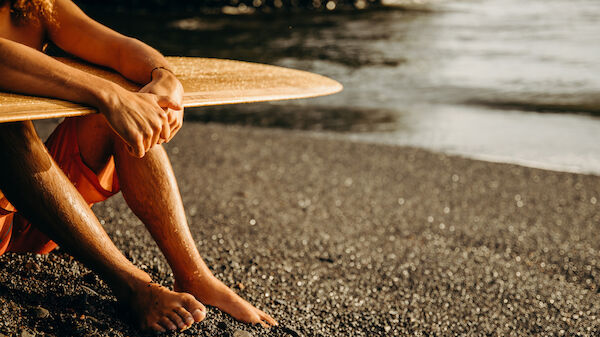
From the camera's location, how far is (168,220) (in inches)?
Result: 72.3

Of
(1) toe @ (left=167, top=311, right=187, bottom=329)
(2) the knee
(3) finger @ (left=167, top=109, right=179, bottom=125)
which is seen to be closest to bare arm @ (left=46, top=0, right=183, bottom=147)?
(3) finger @ (left=167, top=109, right=179, bottom=125)

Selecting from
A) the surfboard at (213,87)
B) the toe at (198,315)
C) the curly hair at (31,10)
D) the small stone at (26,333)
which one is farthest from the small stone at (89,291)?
the curly hair at (31,10)

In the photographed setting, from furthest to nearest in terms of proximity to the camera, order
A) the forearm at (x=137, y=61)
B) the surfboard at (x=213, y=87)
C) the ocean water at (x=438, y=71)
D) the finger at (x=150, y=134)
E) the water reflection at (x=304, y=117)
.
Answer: the water reflection at (x=304, y=117)
the ocean water at (x=438, y=71)
the forearm at (x=137, y=61)
the finger at (x=150, y=134)
the surfboard at (x=213, y=87)

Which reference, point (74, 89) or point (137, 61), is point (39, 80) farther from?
point (137, 61)

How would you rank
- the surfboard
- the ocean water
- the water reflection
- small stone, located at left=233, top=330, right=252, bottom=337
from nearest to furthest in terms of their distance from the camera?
the surfboard
small stone, located at left=233, top=330, right=252, bottom=337
the ocean water
the water reflection

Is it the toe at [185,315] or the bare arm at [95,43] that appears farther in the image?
the bare arm at [95,43]

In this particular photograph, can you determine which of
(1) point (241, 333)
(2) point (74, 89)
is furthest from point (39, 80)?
(1) point (241, 333)

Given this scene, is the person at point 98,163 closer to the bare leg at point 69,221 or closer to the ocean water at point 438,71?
the bare leg at point 69,221

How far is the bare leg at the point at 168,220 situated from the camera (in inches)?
70.7

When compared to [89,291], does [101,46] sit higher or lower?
higher

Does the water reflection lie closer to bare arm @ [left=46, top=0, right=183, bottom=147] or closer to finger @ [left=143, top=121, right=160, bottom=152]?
bare arm @ [left=46, top=0, right=183, bottom=147]

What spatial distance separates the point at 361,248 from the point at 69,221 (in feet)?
5.22

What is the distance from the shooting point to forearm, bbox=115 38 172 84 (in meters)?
1.88

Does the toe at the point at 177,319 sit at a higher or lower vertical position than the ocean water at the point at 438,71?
higher
